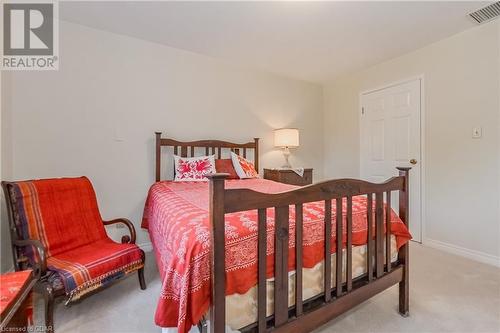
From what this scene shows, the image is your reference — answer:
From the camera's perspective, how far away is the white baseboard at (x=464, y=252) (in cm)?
241

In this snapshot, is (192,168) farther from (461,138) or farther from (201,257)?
(461,138)

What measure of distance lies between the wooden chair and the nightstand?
1.94 metres

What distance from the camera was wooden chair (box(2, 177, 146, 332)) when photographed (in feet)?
4.86

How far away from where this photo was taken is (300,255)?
1.20 m

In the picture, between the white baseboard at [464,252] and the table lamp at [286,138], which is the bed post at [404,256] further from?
the table lamp at [286,138]

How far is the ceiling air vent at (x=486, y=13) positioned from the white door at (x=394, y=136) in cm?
74

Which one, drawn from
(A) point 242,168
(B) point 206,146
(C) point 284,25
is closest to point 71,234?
(B) point 206,146

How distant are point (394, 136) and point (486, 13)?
4.68ft

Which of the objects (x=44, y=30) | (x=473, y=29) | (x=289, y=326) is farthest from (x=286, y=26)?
(x=289, y=326)

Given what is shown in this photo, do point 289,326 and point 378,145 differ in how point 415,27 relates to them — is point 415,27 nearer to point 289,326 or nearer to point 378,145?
point 378,145

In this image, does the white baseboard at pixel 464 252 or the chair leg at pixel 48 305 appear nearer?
the chair leg at pixel 48 305

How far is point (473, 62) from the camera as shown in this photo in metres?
2.53

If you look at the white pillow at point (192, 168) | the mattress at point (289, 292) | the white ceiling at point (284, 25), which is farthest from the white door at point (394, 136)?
the white pillow at point (192, 168)

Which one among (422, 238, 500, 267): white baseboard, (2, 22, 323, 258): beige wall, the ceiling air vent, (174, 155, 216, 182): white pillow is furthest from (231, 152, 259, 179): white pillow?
the ceiling air vent
